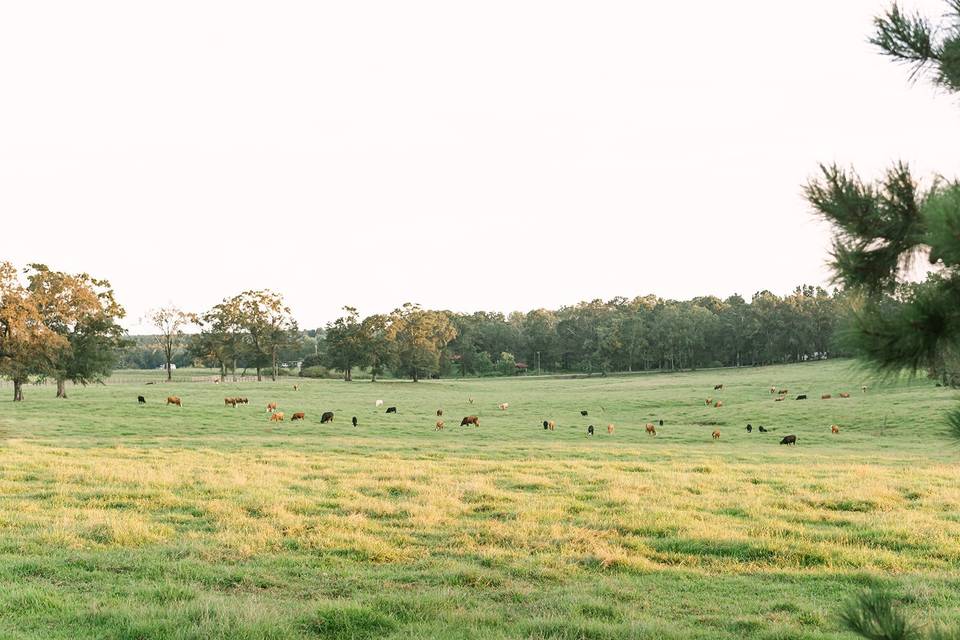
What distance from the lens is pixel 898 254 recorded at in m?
4.18

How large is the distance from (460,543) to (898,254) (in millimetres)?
8063

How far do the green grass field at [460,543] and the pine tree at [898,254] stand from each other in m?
0.32

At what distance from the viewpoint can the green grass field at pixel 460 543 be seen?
7281mm

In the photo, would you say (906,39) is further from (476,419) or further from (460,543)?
(476,419)

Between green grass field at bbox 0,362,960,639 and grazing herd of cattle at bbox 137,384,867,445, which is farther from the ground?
green grass field at bbox 0,362,960,639

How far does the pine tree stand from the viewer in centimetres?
366

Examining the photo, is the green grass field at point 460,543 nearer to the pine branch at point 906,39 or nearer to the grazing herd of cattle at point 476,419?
the pine branch at point 906,39

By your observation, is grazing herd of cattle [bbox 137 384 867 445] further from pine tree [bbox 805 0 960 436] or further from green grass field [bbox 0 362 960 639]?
pine tree [bbox 805 0 960 436]

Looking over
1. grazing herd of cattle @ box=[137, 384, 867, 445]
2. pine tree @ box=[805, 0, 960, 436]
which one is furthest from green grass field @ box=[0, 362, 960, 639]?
grazing herd of cattle @ box=[137, 384, 867, 445]

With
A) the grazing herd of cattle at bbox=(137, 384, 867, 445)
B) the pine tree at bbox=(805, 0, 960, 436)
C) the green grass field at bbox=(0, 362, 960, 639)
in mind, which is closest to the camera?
the pine tree at bbox=(805, 0, 960, 436)

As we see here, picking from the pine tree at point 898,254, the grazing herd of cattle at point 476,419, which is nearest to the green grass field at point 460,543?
the pine tree at point 898,254

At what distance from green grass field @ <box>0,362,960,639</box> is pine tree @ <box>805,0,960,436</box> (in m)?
0.32

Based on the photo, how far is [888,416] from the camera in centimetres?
4003

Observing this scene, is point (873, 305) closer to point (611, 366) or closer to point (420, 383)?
point (420, 383)
